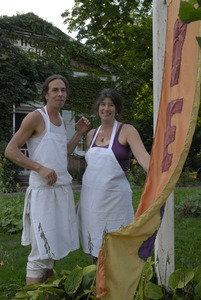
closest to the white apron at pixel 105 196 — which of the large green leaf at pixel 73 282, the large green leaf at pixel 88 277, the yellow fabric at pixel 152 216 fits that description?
the large green leaf at pixel 88 277

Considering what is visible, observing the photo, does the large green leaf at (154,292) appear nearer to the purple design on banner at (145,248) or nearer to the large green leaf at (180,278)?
the large green leaf at (180,278)

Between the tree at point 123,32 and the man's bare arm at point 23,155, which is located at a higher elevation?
the tree at point 123,32

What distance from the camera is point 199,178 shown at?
12.7 meters

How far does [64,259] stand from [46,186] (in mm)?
1864

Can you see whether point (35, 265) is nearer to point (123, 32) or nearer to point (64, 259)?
point (64, 259)

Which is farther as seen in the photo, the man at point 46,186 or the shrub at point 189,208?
the shrub at point 189,208

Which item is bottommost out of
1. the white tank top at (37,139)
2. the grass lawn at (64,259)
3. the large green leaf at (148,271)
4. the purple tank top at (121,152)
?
the grass lawn at (64,259)

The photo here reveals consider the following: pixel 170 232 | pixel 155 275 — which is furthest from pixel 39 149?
pixel 155 275

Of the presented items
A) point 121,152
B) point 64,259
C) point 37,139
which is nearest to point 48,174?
point 37,139

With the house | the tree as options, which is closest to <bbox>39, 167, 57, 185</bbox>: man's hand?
the house

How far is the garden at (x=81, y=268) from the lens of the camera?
2.28 m

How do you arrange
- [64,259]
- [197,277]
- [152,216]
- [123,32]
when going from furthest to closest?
1. [123,32]
2. [64,259]
3. [197,277]
4. [152,216]

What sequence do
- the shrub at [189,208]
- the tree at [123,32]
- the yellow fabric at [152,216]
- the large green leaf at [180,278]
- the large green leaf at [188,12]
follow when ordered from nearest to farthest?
the large green leaf at [188,12]
the yellow fabric at [152,216]
the large green leaf at [180,278]
the shrub at [189,208]
the tree at [123,32]

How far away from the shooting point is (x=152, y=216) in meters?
1.33
